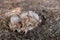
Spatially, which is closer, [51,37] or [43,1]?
[51,37]

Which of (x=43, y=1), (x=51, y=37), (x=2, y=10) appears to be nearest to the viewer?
(x=51, y=37)

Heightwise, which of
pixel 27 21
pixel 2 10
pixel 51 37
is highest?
pixel 2 10

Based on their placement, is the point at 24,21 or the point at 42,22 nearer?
the point at 24,21

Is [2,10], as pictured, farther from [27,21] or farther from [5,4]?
[27,21]

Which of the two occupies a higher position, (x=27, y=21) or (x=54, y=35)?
(x=27, y=21)

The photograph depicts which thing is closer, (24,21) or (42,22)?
(24,21)

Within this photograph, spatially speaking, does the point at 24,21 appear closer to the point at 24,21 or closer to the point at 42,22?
the point at 24,21

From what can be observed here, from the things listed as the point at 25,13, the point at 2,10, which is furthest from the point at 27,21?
the point at 2,10

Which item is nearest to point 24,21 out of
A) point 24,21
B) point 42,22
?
point 24,21
